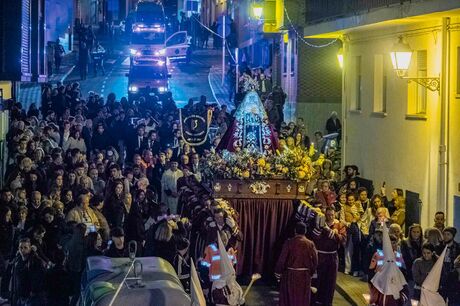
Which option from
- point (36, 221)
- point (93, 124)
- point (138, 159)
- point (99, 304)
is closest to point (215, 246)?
point (36, 221)

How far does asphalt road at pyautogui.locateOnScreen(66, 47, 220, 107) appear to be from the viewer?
43.0 m

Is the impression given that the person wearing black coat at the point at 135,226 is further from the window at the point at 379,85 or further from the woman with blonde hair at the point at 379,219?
the window at the point at 379,85

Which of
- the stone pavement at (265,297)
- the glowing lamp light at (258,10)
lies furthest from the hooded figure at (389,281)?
the glowing lamp light at (258,10)

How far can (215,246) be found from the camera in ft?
49.4

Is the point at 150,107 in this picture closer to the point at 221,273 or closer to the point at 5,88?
the point at 5,88

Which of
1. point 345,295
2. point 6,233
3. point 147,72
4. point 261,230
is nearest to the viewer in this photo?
point 6,233

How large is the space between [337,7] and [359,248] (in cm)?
845

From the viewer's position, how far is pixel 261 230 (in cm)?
1803

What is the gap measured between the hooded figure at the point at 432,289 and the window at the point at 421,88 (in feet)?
26.3

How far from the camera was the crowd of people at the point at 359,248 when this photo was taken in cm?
1418

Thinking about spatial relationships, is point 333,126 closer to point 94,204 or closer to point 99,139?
point 99,139

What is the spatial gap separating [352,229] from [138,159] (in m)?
5.80

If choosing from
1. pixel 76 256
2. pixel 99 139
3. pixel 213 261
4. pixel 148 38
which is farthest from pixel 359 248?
pixel 148 38

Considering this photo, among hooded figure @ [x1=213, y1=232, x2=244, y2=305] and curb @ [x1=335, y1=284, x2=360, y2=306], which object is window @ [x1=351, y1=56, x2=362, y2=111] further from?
hooded figure @ [x1=213, y1=232, x2=244, y2=305]
